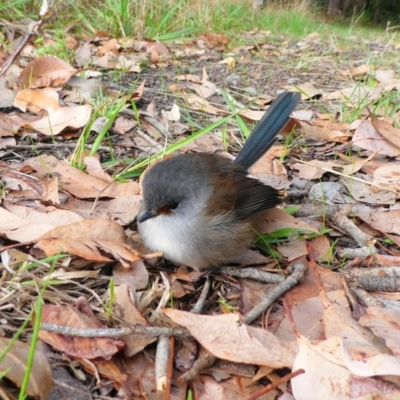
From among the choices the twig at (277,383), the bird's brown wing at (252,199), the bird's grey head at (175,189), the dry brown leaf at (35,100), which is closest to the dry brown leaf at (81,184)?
the bird's grey head at (175,189)

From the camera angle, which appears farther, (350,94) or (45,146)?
(350,94)

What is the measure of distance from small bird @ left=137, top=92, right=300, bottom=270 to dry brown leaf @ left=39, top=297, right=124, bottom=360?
2.35 ft

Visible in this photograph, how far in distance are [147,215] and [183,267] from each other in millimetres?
341

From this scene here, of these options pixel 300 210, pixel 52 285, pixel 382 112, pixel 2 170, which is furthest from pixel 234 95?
pixel 52 285

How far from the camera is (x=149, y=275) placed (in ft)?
8.25

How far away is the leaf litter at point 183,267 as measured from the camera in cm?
187

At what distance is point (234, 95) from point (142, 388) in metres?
3.98

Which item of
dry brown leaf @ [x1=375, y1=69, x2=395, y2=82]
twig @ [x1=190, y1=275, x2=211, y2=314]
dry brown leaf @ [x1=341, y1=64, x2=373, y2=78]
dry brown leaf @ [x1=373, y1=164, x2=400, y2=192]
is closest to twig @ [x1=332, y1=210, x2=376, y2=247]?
dry brown leaf @ [x1=373, y1=164, x2=400, y2=192]

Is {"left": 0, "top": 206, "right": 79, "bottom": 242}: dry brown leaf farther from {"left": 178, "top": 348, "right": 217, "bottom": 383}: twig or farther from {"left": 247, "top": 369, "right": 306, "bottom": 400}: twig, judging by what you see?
{"left": 247, "top": 369, "right": 306, "bottom": 400}: twig

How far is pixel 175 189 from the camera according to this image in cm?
274

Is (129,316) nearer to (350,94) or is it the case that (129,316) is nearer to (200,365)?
(200,365)

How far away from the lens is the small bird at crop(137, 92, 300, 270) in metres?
2.64

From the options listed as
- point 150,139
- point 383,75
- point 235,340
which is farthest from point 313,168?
point 383,75

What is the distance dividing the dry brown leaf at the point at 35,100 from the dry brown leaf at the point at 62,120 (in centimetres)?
25
